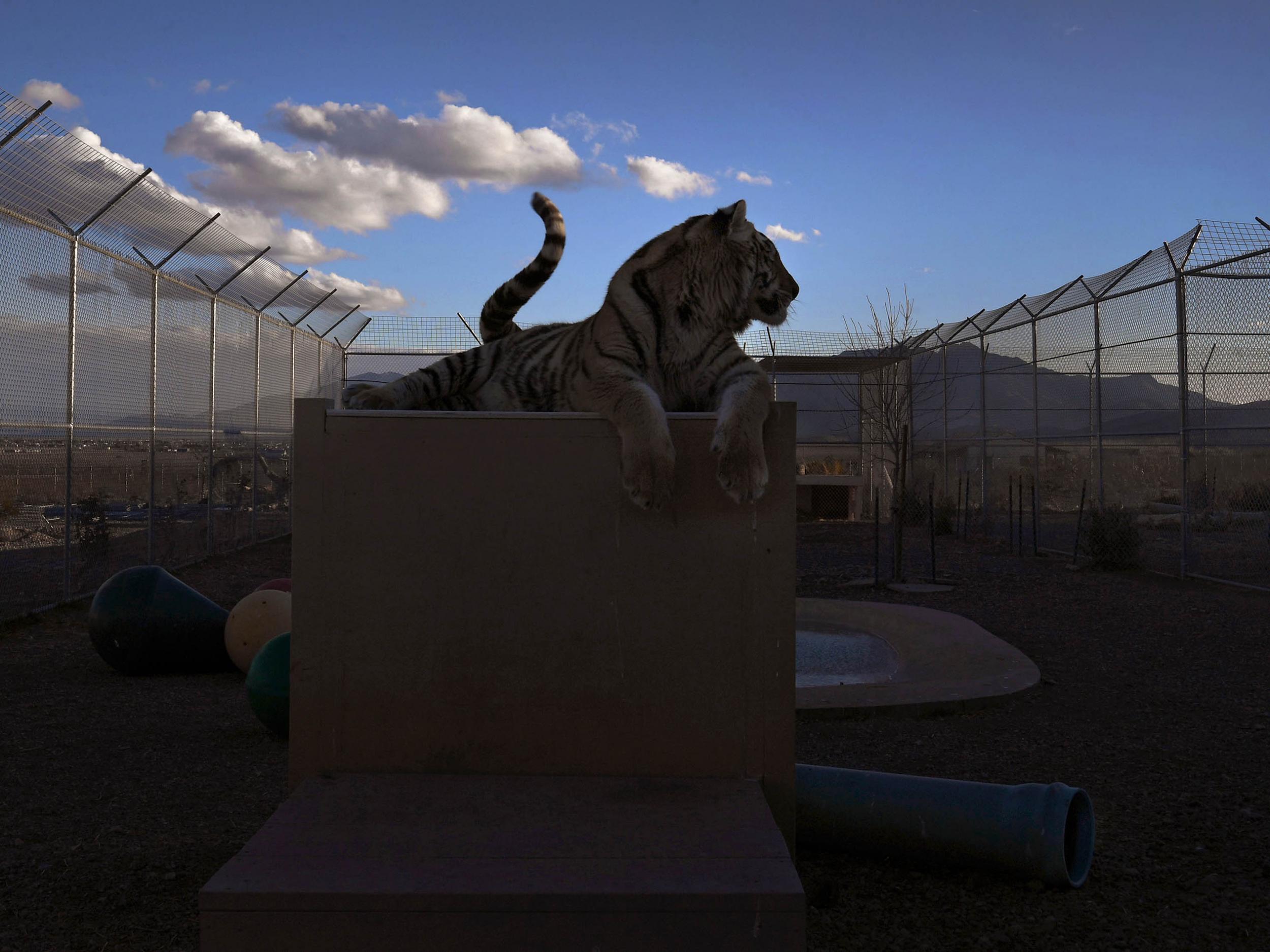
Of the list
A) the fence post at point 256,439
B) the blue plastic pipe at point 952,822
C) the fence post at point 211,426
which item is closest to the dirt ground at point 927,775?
the blue plastic pipe at point 952,822

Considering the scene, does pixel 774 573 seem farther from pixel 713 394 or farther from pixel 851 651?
pixel 851 651

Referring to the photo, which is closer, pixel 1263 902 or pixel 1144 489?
pixel 1263 902

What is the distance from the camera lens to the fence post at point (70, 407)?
8297 mm

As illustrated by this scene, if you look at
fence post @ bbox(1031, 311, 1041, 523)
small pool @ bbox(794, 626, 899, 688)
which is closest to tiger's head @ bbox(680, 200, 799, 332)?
small pool @ bbox(794, 626, 899, 688)

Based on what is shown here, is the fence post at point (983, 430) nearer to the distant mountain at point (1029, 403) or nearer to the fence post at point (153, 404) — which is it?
the distant mountain at point (1029, 403)

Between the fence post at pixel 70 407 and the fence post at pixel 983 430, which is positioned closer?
the fence post at pixel 70 407

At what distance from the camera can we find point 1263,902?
3.13 m

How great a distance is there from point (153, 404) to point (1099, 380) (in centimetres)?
1132

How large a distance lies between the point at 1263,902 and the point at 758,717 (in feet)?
5.78

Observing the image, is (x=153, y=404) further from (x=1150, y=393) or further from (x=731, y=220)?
(x=1150, y=393)

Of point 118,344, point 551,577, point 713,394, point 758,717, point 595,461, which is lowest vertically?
point 758,717

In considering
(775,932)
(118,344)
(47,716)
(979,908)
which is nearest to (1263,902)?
(979,908)

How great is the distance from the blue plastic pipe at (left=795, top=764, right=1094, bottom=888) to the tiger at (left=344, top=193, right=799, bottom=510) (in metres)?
1.21

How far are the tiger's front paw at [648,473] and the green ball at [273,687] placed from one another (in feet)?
9.28
